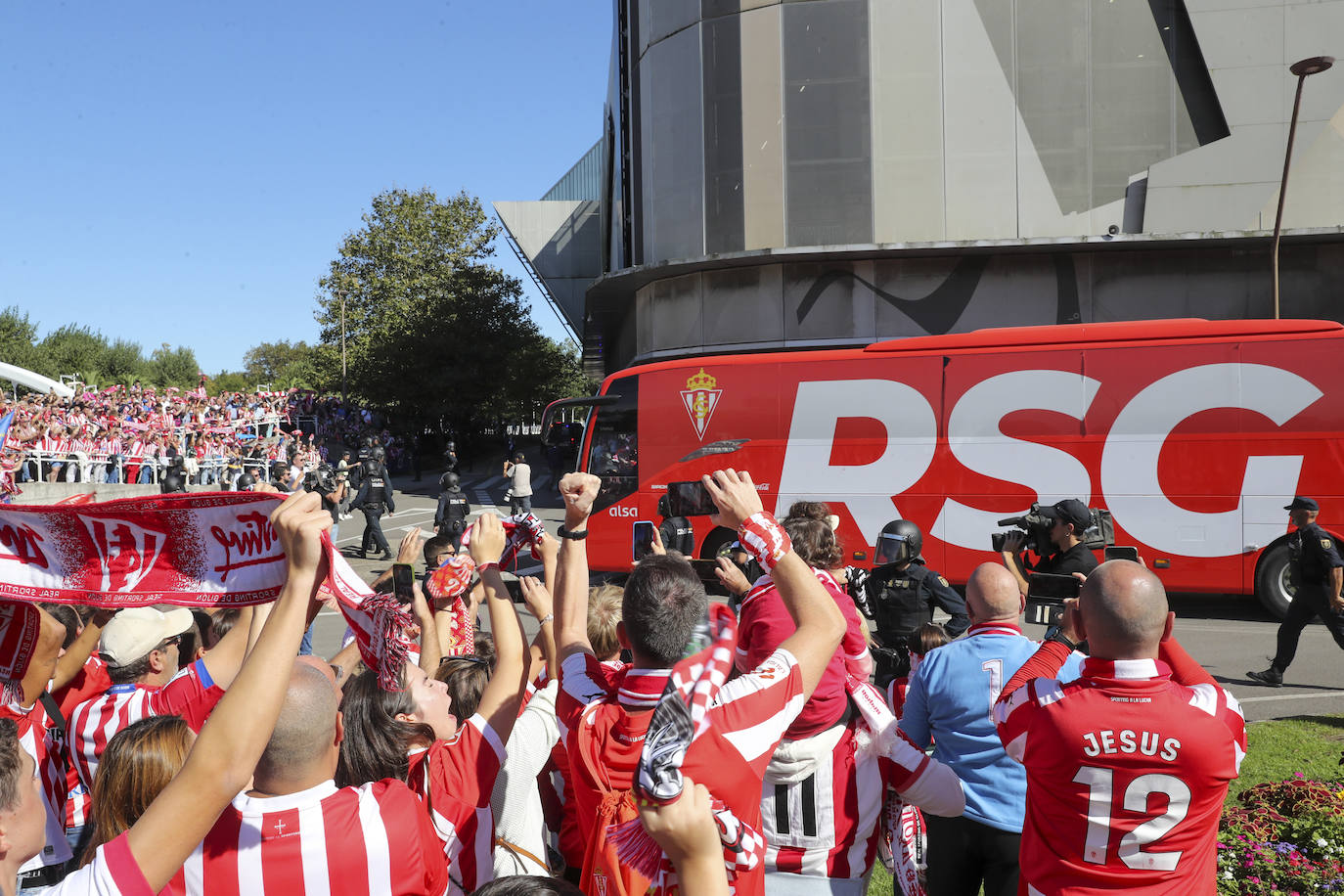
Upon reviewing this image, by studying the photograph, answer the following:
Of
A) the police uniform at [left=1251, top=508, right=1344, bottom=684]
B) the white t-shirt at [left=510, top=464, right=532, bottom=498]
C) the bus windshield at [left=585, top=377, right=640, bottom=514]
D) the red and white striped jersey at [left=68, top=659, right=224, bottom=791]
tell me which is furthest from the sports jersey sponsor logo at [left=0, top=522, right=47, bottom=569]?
the white t-shirt at [left=510, top=464, right=532, bottom=498]

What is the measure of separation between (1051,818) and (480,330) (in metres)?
40.1

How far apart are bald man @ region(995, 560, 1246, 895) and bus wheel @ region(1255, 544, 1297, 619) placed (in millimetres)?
10440

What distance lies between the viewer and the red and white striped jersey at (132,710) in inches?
126

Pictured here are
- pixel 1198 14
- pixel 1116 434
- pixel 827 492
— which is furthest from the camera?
pixel 1198 14

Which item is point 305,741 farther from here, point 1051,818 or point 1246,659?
point 1246,659

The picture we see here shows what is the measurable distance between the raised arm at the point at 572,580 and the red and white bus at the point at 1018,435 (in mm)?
9990

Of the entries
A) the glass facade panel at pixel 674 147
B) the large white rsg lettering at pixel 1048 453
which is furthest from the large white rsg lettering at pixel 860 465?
the glass facade panel at pixel 674 147

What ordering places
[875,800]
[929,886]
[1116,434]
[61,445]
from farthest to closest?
[61,445] < [1116,434] < [929,886] < [875,800]

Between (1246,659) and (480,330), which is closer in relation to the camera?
(1246,659)

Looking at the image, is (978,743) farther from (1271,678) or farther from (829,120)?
(829,120)

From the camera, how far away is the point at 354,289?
42.5 meters

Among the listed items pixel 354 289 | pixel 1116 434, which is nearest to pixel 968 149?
pixel 1116 434

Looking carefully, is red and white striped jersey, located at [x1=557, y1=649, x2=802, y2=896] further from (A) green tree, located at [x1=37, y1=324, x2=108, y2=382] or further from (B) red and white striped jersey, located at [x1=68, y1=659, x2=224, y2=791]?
(A) green tree, located at [x1=37, y1=324, x2=108, y2=382]

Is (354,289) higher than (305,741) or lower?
higher
